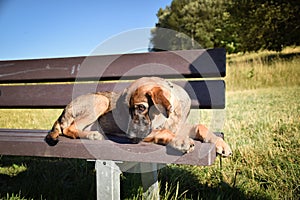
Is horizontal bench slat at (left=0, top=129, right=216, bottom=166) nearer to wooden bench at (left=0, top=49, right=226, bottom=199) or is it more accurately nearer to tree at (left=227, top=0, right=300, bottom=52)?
wooden bench at (left=0, top=49, right=226, bottom=199)

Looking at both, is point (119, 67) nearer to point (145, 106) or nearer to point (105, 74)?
point (105, 74)

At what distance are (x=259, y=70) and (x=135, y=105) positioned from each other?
29.2ft

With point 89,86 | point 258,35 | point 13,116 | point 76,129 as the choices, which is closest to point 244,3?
point 258,35

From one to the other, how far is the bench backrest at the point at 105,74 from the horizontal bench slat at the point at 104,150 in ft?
2.98

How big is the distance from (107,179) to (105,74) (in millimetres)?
1384

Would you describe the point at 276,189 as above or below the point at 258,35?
below

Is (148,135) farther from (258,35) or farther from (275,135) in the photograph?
(258,35)

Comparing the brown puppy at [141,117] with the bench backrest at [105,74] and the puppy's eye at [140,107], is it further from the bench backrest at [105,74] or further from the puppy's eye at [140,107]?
the bench backrest at [105,74]

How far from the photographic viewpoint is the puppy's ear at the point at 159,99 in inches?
66.6

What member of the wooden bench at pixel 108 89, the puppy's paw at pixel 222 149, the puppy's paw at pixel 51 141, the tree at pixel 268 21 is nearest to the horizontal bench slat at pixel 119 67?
the wooden bench at pixel 108 89

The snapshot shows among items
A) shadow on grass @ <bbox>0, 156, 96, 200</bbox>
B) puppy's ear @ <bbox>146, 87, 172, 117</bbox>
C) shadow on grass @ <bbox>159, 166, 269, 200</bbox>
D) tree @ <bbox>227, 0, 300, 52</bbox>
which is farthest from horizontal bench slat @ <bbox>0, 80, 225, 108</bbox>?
tree @ <bbox>227, 0, 300, 52</bbox>

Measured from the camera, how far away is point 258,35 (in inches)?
641

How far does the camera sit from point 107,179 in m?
1.79

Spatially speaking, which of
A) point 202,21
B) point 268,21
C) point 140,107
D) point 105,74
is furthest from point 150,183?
point 202,21
